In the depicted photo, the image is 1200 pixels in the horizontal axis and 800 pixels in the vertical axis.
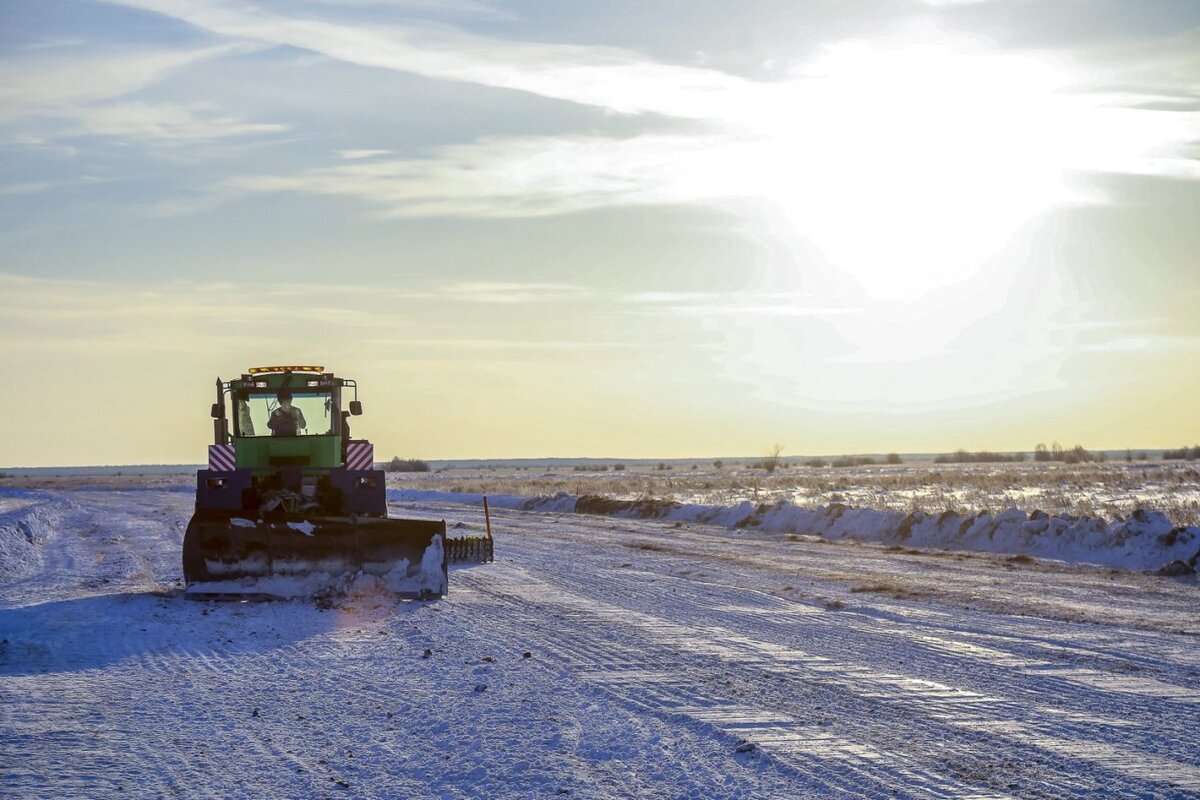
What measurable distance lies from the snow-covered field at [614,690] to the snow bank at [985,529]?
9.79 feet

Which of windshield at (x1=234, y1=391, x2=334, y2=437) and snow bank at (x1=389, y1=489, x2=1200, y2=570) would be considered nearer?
windshield at (x1=234, y1=391, x2=334, y2=437)

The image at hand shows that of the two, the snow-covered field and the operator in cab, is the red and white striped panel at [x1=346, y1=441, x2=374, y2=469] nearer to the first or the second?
the operator in cab

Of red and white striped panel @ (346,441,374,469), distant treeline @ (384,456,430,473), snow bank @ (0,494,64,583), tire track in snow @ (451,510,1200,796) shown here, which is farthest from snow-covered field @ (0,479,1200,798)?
distant treeline @ (384,456,430,473)

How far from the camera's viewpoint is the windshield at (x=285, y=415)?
18797mm

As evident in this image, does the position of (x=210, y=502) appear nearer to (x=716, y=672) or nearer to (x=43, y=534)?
(x=716, y=672)

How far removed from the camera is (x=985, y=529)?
25828 mm

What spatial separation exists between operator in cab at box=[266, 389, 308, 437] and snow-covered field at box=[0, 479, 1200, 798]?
2.89 m

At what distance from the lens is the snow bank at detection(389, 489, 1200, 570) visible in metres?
21.0

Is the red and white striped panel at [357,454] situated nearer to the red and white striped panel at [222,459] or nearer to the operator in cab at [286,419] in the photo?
the operator in cab at [286,419]

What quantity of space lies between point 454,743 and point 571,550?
53.4ft

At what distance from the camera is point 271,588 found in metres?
15.9

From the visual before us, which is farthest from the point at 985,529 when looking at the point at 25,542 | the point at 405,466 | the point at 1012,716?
the point at 405,466

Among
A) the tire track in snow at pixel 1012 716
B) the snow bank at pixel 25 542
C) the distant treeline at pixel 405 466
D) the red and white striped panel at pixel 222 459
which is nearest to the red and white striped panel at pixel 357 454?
the red and white striped panel at pixel 222 459

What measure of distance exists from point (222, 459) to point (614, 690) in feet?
36.9
